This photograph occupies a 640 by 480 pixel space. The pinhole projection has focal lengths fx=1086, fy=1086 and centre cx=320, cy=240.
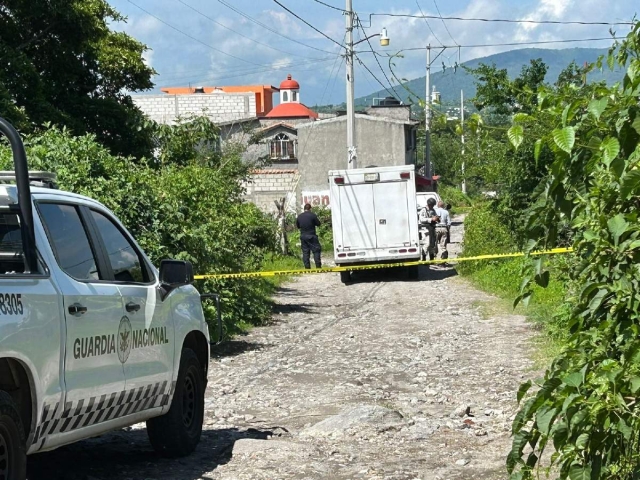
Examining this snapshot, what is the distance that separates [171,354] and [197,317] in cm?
74

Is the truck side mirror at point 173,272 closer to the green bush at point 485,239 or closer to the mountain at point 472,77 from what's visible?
the mountain at point 472,77

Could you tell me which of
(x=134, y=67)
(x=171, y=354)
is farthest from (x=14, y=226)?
(x=134, y=67)

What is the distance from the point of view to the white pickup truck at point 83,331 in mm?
5598

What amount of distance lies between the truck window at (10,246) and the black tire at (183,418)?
2.19m

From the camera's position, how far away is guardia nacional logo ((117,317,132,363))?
6.89 meters

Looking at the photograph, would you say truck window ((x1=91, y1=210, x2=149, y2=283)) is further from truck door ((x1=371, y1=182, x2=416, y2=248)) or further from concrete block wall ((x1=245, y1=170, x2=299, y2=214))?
concrete block wall ((x1=245, y1=170, x2=299, y2=214))

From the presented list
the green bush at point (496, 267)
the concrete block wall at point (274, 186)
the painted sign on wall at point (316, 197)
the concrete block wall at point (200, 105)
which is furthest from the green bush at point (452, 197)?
the green bush at point (496, 267)

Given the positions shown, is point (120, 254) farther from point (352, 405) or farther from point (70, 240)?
point (352, 405)

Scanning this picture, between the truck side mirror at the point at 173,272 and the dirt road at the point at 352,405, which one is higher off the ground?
the truck side mirror at the point at 173,272

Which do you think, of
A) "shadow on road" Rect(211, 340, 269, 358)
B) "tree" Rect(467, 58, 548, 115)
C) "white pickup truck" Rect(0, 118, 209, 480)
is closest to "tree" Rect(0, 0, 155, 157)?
"tree" Rect(467, 58, 548, 115)

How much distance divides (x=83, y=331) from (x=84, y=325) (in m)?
0.04

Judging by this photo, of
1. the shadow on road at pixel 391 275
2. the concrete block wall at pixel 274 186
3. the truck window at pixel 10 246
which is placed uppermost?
the concrete block wall at pixel 274 186

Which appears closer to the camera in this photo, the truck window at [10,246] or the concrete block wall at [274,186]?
the truck window at [10,246]

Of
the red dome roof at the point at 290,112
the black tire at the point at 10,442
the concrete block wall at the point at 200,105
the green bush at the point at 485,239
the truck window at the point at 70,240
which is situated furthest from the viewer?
the concrete block wall at the point at 200,105
